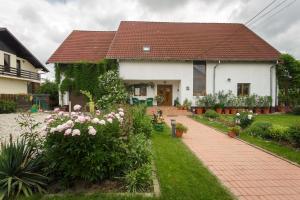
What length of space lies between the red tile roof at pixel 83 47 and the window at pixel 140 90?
4334mm

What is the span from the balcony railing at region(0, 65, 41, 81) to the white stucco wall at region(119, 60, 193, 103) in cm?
1240

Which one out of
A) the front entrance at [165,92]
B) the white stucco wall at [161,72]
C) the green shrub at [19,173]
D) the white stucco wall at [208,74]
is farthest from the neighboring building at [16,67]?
the green shrub at [19,173]

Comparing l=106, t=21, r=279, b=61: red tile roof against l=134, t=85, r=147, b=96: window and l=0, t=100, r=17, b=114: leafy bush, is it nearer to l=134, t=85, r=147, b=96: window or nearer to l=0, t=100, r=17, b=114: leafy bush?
l=134, t=85, r=147, b=96: window

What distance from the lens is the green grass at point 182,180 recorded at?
14.5 feet

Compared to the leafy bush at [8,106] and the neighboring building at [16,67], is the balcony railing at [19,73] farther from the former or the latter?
the leafy bush at [8,106]

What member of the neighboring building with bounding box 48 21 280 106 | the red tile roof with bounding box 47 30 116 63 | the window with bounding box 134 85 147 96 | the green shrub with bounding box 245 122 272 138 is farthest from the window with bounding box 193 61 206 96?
the green shrub with bounding box 245 122 272 138

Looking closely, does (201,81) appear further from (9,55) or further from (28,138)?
(9,55)

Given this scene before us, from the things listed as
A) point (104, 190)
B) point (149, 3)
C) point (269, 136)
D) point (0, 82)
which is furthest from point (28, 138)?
point (0, 82)

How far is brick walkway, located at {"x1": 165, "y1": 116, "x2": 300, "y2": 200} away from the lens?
4.80m

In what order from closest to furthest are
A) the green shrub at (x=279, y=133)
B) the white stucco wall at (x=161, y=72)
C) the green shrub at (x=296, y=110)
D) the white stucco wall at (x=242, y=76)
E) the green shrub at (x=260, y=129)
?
the green shrub at (x=279, y=133) → the green shrub at (x=260, y=129) → the green shrub at (x=296, y=110) → the white stucco wall at (x=161, y=72) → the white stucco wall at (x=242, y=76)

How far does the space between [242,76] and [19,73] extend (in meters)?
23.6

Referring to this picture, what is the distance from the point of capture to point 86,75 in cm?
2167

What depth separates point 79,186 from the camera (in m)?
4.72

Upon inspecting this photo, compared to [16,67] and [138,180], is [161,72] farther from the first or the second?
[16,67]
